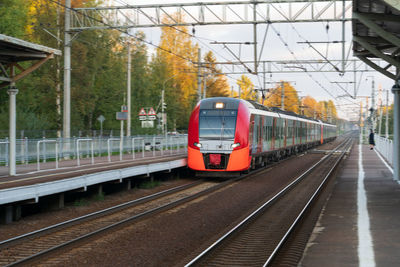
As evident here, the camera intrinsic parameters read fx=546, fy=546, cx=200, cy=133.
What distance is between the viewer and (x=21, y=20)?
3559cm

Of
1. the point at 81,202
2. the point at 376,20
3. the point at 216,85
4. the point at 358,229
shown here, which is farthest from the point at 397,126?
the point at 216,85

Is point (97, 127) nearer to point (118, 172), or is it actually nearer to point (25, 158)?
point (25, 158)

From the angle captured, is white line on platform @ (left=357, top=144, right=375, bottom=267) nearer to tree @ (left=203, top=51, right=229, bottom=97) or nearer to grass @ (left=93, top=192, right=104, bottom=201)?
grass @ (left=93, top=192, right=104, bottom=201)

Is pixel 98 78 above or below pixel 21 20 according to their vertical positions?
below

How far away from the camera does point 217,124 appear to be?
65.3ft

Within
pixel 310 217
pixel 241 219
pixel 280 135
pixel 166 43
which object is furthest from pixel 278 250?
pixel 166 43

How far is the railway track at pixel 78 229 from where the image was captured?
27.7ft

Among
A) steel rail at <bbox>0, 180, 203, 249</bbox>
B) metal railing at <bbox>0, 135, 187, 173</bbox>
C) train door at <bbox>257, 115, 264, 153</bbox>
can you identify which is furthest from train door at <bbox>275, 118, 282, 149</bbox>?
steel rail at <bbox>0, 180, 203, 249</bbox>

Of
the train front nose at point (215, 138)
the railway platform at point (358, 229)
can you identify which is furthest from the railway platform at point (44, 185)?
the railway platform at point (358, 229)

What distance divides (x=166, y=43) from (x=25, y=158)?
146 ft

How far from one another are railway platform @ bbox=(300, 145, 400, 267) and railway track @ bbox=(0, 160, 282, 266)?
3.77m

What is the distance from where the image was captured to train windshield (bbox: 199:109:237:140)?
19688 millimetres

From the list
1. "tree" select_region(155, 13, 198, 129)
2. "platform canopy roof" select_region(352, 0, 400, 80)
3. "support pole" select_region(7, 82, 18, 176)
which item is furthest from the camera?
"tree" select_region(155, 13, 198, 129)

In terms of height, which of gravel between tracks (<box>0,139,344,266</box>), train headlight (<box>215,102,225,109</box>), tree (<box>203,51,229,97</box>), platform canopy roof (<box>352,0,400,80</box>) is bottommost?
gravel between tracks (<box>0,139,344,266</box>)
